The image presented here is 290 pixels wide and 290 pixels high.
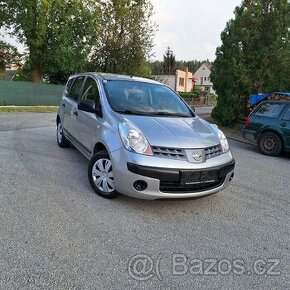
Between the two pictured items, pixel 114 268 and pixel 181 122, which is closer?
pixel 114 268

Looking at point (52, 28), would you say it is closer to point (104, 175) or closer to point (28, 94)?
point (28, 94)

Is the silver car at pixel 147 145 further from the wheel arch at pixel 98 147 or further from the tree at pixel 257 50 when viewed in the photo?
the tree at pixel 257 50

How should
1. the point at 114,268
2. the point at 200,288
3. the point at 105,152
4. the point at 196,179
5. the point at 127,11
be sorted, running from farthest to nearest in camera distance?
the point at 127,11 < the point at 105,152 < the point at 196,179 < the point at 114,268 < the point at 200,288

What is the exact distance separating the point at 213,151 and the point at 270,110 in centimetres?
535

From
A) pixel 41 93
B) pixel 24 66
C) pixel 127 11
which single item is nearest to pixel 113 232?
pixel 41 93

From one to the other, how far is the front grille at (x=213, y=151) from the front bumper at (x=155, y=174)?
64mm

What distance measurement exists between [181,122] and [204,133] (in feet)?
1.25

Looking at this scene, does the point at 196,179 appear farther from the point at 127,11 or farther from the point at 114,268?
the point at 127,11

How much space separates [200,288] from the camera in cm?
262

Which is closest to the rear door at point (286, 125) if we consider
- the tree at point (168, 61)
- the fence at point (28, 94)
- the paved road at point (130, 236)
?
the paved road at point (130, 236)

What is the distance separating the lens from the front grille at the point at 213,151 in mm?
3972

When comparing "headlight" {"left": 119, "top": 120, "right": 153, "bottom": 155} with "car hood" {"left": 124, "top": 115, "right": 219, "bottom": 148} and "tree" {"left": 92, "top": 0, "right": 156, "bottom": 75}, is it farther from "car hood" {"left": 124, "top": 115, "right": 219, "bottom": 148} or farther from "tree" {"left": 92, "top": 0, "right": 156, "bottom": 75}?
"tree" {"left": 92, "top": 0, "right": 156, "bottom": 75}

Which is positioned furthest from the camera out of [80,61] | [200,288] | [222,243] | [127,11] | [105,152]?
[127,11]

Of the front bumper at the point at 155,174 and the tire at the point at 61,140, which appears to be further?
the tire at the point at 61,140
